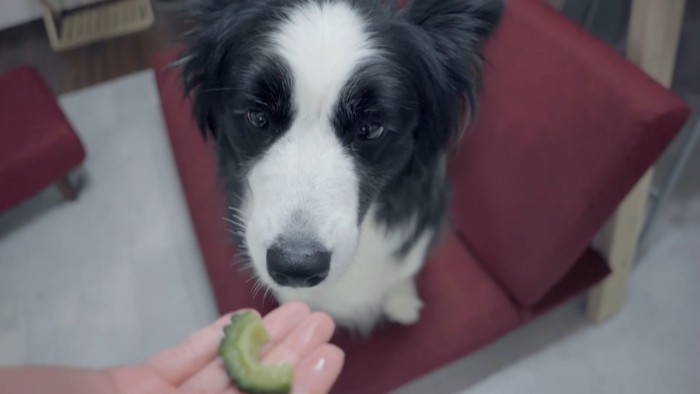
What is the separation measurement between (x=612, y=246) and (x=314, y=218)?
0.84 m

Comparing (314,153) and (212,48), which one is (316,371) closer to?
(314,153)

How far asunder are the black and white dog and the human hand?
0.24ft

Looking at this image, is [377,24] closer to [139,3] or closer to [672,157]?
[672,157]

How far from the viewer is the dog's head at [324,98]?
33.8 inches

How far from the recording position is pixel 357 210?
940 mm

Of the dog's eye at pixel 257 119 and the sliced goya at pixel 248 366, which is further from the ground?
the dog's eye at pixel 257 119

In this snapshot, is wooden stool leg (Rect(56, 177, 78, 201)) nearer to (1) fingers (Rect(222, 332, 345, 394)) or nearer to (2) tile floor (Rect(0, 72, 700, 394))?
(2) tile floor (Rect(0, 72, 700, 394))

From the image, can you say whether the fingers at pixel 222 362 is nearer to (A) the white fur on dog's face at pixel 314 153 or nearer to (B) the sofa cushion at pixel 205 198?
(A) the white fur on dog's face at pixel 314 153

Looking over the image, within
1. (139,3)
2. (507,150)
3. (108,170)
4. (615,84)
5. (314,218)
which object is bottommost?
(108,170)

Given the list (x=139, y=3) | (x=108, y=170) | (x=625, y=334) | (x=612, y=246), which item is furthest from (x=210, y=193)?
(x=139, y=3)

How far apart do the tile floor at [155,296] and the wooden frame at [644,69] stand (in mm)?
102

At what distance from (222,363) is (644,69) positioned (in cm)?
92

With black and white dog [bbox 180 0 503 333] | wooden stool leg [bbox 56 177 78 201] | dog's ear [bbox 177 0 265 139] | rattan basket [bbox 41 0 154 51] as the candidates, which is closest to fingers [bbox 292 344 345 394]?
black and white dog [bbox 180 0 503 333]

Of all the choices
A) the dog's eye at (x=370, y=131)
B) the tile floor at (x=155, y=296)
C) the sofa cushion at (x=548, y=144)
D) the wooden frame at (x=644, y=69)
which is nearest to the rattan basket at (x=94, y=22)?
the tile floor at (x=155, y=296)
